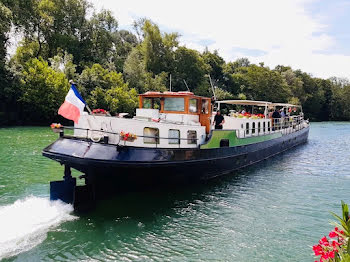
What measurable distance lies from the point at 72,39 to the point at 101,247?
44.4 metres

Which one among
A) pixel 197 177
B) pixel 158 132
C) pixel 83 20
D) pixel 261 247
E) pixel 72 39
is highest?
pixel 83 20

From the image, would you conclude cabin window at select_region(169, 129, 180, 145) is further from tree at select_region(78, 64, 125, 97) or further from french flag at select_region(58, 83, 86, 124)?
tree at select_region(78, 64, 125, 97)

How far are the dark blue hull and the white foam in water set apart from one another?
58.4 inches

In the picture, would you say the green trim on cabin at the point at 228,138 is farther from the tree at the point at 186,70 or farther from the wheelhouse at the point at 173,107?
the tree at the point at 186,70

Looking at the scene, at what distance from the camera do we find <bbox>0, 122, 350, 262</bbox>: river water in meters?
7.83

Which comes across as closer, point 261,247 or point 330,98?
point 261,247

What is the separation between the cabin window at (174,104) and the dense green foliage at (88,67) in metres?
12.5

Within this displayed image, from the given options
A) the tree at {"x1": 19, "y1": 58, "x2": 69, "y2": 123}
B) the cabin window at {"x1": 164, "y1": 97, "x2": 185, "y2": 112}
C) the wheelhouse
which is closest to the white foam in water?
the wheelhouse

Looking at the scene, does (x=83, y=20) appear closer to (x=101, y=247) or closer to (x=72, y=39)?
(x=72, y=39)

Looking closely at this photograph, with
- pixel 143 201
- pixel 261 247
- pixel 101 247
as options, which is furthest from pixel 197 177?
pixel 101 247

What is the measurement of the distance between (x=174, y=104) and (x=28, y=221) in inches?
273

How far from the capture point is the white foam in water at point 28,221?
25.7 ft

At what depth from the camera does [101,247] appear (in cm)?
800

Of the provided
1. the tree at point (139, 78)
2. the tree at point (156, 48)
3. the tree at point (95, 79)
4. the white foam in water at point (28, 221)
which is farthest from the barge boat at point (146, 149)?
the tree at point (156, 48)
